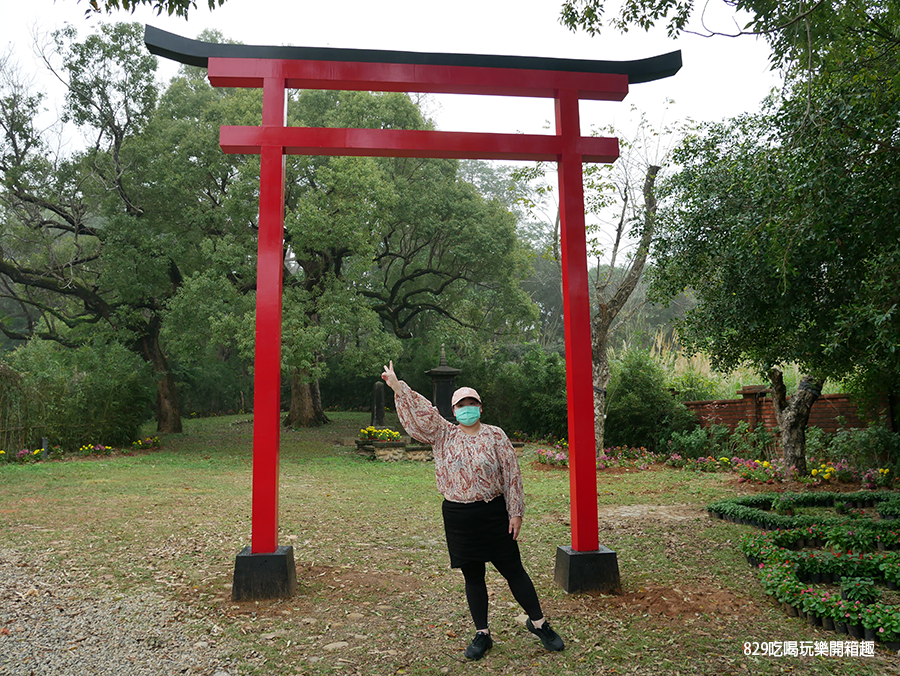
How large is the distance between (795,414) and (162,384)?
14.9m

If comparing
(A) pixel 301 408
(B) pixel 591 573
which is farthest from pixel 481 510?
(A) pixel 301 408

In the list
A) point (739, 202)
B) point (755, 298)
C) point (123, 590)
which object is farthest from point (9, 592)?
point (739, 202)

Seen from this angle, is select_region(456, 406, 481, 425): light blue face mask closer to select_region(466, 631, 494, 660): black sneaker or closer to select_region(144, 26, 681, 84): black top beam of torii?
select_region(466, 631, 494, 660): black sneaker

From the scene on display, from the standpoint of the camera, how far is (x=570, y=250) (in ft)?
14.0

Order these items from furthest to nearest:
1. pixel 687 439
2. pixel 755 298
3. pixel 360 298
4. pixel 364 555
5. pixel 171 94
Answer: pixel 171 94, pixel 360 298, pixel 687 439, pixel 755 298, pixel 364 555

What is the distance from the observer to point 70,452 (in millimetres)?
12070

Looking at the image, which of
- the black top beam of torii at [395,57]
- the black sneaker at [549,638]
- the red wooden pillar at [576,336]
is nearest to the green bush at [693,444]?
the red wooden pillar at [576,336]

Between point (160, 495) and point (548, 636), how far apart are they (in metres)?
6.36

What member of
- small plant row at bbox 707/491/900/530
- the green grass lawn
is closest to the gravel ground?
the green grass lawn

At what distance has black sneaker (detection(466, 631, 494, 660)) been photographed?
9.91 feet

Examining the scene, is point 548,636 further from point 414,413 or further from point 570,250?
point 570,250

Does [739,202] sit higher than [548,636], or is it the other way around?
[739,202]

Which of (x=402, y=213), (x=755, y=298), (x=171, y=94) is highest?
(x=171, y=94)

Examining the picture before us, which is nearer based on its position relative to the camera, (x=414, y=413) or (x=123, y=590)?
(x=414, y=413)
